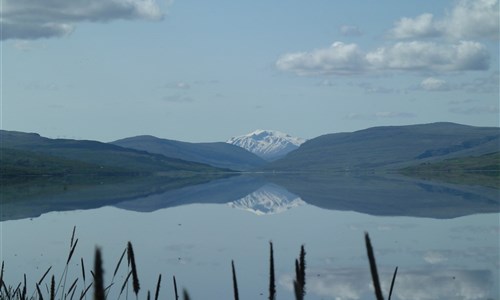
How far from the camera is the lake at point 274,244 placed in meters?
21.2

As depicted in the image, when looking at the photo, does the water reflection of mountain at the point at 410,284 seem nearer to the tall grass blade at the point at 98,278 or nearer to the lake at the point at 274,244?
the lake at the point at 274,244

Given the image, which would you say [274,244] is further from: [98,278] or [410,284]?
[98,278]

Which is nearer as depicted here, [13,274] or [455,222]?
[13,274]

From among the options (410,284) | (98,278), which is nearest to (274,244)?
(410,284)

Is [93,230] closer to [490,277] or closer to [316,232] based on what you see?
[316,232]

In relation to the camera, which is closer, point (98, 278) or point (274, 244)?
point (98, 278)

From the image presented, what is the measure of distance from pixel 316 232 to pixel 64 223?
579 inches

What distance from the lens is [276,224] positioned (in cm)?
4238

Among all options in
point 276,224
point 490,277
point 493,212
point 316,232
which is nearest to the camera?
point 490,277

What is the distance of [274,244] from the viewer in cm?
3225

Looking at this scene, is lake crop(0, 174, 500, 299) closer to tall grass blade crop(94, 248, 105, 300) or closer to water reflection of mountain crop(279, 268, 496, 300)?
water reflection of mountain crop(279, 268, 496, 300)

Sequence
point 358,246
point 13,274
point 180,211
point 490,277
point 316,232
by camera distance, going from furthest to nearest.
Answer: point 180,211 → point 316,232 → point 358,246 → point 13,274 → point 490,277

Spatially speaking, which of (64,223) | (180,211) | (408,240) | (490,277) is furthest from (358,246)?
(180,211)

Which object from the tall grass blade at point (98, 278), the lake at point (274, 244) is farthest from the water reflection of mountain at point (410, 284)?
the tall grass blade at point (98, 278)
